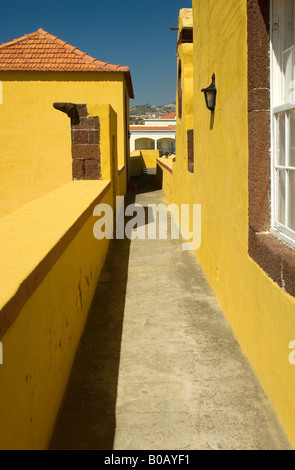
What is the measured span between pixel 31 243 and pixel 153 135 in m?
48.5

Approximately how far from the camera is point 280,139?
331 cm

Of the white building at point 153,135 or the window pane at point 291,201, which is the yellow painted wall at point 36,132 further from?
the white building at point 153,135

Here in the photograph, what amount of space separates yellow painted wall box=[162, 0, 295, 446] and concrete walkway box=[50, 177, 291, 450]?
177mm

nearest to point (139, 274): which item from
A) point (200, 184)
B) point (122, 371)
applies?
A: point (200, 184)

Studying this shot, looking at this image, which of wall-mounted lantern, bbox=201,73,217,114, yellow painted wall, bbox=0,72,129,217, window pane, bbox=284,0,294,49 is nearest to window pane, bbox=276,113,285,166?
window pane, bbox=284,0,294,49

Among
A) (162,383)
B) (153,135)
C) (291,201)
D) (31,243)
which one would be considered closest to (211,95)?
(291,201)

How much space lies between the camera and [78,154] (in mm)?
8930

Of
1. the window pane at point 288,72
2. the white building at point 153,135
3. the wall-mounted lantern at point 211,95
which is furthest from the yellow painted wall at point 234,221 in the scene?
the white building at point 153,135

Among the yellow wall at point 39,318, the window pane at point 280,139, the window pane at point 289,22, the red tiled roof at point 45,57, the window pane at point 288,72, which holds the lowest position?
the yellow wall at point 39,318

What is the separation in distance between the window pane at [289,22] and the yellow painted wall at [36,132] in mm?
12118

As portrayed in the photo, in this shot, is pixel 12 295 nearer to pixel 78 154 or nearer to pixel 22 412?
pixel 22 412

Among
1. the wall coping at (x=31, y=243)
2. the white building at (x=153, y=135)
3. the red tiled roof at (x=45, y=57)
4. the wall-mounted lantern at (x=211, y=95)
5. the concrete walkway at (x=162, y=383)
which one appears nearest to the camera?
the wall coping at (x=31, y=243)

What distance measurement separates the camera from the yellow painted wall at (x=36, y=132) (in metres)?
14.8
